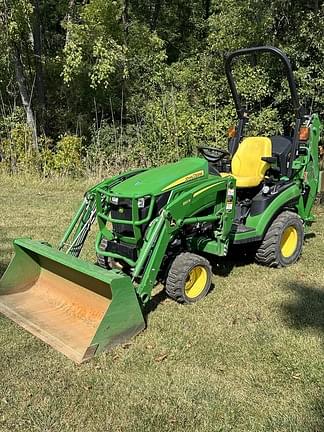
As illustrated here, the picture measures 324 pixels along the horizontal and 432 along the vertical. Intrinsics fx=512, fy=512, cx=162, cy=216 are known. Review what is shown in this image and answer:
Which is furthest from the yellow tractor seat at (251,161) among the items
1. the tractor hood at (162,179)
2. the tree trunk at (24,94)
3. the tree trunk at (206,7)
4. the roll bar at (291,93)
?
the tree trunk at (206,7)

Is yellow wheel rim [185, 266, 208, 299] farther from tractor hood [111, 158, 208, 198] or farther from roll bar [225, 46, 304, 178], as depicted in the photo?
roll bar [225, 46, 304, 178]

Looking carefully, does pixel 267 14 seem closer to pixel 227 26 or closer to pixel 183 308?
pixel 227 26

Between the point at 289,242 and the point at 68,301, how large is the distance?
7.85 ft

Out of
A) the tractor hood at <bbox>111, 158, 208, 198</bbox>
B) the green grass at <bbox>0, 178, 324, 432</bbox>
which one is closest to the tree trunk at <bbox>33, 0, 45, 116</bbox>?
the tractor hood at <bbox>111, 158, 208, 198</bbox>

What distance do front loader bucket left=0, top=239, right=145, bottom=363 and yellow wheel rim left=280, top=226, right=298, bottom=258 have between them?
6.87 feet

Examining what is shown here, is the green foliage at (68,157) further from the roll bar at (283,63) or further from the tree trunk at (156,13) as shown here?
the tree trunk at (156,13)

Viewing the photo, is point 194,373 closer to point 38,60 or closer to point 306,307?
point 306,307

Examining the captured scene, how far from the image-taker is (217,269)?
16.3 ft

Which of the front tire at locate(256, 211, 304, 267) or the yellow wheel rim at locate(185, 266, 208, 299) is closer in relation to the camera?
the yellow wheel rim at locate(185, 266, 208, 299)

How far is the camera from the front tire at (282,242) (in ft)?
15.9

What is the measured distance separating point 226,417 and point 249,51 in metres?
3.40

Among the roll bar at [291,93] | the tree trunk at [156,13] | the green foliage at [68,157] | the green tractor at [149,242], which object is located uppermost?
the tree trunk at [156,13]

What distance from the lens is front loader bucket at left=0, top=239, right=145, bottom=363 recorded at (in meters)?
3.27

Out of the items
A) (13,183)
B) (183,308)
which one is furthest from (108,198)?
(13,183)
